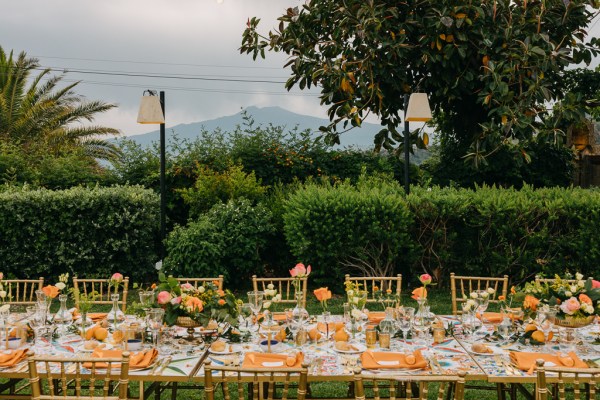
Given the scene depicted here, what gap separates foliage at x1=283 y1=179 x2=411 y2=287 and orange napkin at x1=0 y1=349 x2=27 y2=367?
486 cm

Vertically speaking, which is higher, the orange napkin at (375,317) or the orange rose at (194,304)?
the orange rose at (194,304)

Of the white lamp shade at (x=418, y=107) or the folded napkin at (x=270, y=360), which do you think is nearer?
the folded napkin at (x=270, y=360)

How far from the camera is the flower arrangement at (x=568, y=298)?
3.56 metres

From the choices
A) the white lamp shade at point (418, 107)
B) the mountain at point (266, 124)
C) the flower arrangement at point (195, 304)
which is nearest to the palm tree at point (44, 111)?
the mountain at point (266, 124)

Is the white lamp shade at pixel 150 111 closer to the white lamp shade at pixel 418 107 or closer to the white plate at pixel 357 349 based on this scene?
the white lamp shade at pixel 418 107

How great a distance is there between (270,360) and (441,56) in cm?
822

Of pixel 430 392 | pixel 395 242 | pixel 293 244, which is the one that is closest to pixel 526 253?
pixel 395 242

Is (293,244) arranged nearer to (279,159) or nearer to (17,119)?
(279,159)

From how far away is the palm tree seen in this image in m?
17.3

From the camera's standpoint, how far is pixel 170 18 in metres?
9.59

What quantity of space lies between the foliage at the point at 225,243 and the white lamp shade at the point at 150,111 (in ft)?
5.04

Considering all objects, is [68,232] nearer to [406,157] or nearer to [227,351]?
[406,157]

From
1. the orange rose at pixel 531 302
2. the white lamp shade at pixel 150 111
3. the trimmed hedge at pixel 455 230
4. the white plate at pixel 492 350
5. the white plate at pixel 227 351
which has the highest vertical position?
the white lamp shade at pixel 150 111

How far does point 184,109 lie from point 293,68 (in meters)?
2.57
